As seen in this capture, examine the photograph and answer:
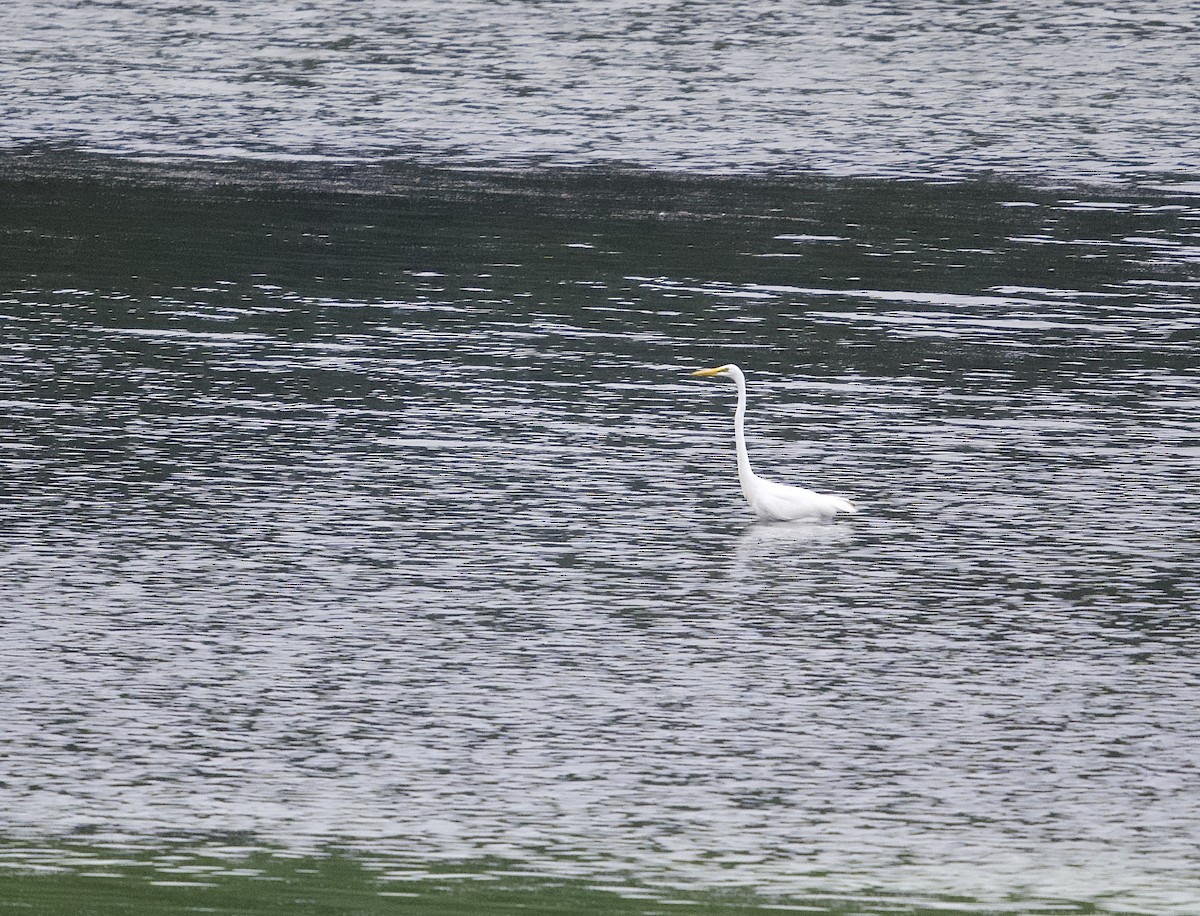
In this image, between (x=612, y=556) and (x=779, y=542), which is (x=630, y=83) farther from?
(x=612, y=556)

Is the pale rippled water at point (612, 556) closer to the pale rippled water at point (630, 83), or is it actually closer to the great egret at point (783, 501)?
the great egret at point (783, 501)

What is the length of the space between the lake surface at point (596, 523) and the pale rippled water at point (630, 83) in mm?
396

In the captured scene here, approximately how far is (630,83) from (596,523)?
3017 cm

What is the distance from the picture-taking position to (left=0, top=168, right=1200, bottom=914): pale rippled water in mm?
14422

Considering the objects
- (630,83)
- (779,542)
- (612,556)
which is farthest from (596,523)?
(630,83)

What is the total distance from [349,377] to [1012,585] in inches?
384

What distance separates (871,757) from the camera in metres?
15.4

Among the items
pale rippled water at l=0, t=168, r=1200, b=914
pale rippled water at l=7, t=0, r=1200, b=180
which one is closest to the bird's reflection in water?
pale rippled water at l=0, t=168, r=1200, b=914

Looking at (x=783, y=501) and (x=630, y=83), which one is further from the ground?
(x=783, y=501)

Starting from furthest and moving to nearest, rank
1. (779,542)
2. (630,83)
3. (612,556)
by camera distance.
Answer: (630,83), (779,542), (612,556)

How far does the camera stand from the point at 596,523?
2089cm

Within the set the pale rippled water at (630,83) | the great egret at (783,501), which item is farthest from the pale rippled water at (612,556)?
the pale rippled water at (630,83)

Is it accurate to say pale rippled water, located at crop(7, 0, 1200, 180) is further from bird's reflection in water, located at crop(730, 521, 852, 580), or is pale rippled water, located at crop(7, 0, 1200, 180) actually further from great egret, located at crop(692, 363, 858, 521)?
bird's reflection in water, located at crop(730, 521, 852, 580)

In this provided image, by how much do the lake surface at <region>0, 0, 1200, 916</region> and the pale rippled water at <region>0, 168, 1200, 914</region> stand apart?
0.06m
